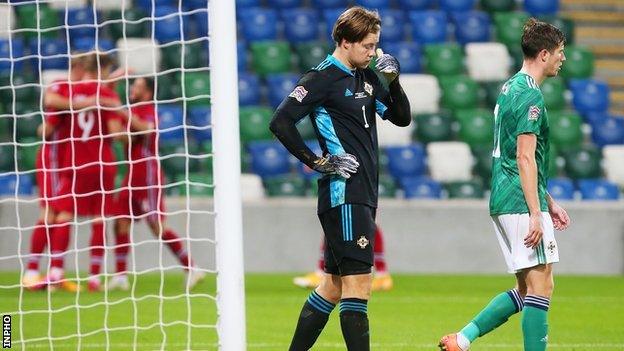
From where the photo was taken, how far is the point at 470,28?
16.8 m

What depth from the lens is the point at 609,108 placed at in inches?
659

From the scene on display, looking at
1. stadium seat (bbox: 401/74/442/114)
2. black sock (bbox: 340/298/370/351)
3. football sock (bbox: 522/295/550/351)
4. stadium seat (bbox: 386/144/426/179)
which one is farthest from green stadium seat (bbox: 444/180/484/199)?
black sock (bbox: 340/298/370/351)

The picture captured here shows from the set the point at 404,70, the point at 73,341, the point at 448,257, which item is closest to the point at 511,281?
the point at 448,257

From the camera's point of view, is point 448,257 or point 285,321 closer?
point 285,321

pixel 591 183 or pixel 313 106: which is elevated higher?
pixel 313 106

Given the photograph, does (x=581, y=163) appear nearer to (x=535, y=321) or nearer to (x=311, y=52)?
(x=311, y=52)

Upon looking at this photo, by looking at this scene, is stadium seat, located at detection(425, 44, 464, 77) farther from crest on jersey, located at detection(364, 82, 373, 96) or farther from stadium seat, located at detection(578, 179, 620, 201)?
crest on jersey, located at detection(364, 82, 373, 96)

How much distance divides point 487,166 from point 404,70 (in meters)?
1.83

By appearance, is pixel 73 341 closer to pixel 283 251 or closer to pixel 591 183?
pixel 283 251

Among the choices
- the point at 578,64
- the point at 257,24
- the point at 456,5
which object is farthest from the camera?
the point at 456,5

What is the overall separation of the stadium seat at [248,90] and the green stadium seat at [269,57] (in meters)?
0.36

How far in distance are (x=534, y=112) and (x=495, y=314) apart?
1119 mm

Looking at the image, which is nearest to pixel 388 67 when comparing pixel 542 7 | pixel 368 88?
pixel 368 88

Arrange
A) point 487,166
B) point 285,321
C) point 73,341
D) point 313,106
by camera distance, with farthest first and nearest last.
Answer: point 487,166 → point 285,321 → point 73,341 → point 313,106
